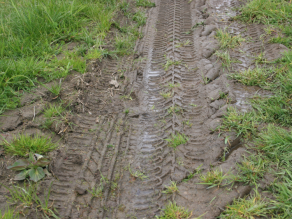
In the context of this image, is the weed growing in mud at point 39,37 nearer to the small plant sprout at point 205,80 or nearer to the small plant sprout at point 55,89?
the small plant sprout at point 55,89

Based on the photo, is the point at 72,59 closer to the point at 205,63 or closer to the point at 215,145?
the point at 205,63

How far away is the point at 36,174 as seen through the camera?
7.85 ft

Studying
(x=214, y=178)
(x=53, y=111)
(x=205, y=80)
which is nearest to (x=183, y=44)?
(x=205, y=80)

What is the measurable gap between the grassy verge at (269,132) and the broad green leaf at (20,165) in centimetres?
199

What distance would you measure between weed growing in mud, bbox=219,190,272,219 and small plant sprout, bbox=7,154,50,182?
6.03 ft

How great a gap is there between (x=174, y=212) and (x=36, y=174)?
1.45m

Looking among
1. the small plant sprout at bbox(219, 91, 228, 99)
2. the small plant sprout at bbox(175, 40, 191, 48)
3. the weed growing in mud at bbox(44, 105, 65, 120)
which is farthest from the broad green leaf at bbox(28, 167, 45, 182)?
the small plant sprout at bbox(175, 40, 191, 48)

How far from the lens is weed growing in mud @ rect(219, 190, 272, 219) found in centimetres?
195

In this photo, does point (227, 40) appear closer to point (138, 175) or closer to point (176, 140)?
point (176, 140)

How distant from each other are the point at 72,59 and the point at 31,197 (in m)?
2.18

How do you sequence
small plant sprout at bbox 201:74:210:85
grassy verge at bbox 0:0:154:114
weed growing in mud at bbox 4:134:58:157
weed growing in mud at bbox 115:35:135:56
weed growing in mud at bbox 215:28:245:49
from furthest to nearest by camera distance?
1. weed growing in mud at bbox 115:35:135:56
2. weed growing in mud at bbox 215:28:245:49
3. small plant sprout at bbox 201:74:210:85
4. grassy verge at bbox 0:0:154:114
5. weed growing in mud at bbox 4:134:58:157

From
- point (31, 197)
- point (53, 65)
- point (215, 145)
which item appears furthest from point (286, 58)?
point (31, 197)

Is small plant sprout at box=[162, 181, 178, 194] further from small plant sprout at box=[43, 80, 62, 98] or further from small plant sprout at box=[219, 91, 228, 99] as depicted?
small plant sprout at box=[43, 80, 62, 98]

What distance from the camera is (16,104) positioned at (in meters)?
2.96
